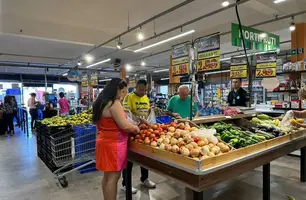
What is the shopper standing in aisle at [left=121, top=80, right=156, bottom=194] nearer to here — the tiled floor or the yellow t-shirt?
the yellow t-shirt

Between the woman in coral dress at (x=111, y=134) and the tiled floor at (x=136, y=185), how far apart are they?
0.99 metres

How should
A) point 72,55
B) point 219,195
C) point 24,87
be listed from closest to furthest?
point 219,195
point 72,55
point 24,87

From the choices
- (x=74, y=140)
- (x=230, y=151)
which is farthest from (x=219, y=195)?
(x=74, y=140)

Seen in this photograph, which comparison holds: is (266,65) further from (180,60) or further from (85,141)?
(85,141)

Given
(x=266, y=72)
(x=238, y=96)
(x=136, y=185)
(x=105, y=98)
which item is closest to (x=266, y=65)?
(x=266, y=72)

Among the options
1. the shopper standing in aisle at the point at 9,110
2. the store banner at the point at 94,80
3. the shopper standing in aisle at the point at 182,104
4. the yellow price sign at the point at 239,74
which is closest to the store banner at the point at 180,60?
the shopper standing in aisle at the point at 182,104

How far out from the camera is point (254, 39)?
4.39 meters

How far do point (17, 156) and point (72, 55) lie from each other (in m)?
6.61

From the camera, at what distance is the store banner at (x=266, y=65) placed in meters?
6.52

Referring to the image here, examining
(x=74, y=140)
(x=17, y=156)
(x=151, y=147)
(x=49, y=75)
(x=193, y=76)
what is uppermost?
(x=49, y=75)

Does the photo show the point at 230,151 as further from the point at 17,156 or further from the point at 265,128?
the point at 17,156

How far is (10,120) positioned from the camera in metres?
8.83

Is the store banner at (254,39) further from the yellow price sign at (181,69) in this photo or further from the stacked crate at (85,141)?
the stacked crate at (85,141)

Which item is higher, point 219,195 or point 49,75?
point 49,75
